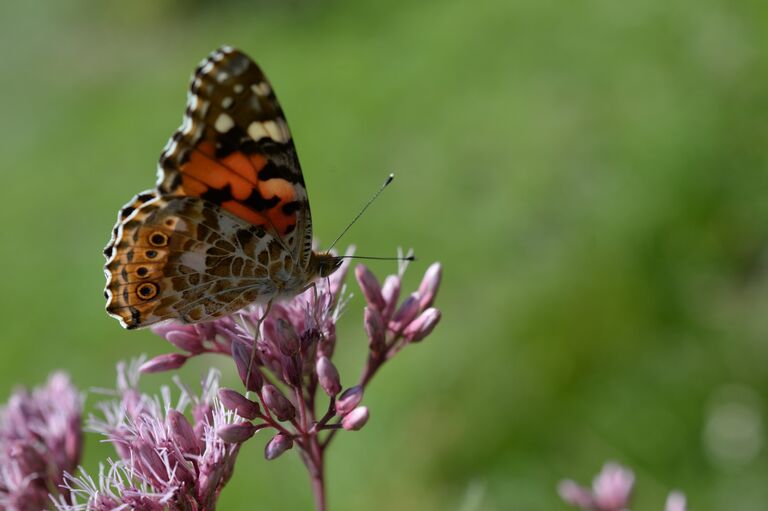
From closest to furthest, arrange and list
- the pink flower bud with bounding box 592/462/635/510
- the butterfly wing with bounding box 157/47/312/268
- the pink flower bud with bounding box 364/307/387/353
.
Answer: the butterfly wing with bounding box 157/47/312/268
the pink flower bud with bounding box 364/307/387/353
the pink flower bud with bounding box 592/462/635/510

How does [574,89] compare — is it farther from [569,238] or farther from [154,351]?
[154,351]

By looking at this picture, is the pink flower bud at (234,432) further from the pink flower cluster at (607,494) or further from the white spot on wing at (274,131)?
the pink flower cluster at (607,494)

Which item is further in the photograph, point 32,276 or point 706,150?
point 32,276

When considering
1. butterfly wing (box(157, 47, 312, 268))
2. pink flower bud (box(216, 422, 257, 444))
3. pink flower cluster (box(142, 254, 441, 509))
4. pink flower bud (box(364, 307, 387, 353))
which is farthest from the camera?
pink flower bud (box(364, 307, 387, 353))

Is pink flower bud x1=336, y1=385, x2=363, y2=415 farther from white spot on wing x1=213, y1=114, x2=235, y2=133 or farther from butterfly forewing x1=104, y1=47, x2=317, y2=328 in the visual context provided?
white spot on wing x1=213, y1=114, x2=235, y2=133

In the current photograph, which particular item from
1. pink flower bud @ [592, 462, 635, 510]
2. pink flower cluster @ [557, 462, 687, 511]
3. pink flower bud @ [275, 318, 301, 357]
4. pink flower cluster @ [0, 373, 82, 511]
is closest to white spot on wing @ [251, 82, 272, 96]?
pink flower bud @ [275, 318, 301, 357]

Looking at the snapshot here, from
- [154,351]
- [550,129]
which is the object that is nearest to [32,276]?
[154,351]

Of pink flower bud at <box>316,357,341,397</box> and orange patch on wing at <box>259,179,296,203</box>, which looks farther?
orange patch on wing at <box>259,179,296,203</box>
